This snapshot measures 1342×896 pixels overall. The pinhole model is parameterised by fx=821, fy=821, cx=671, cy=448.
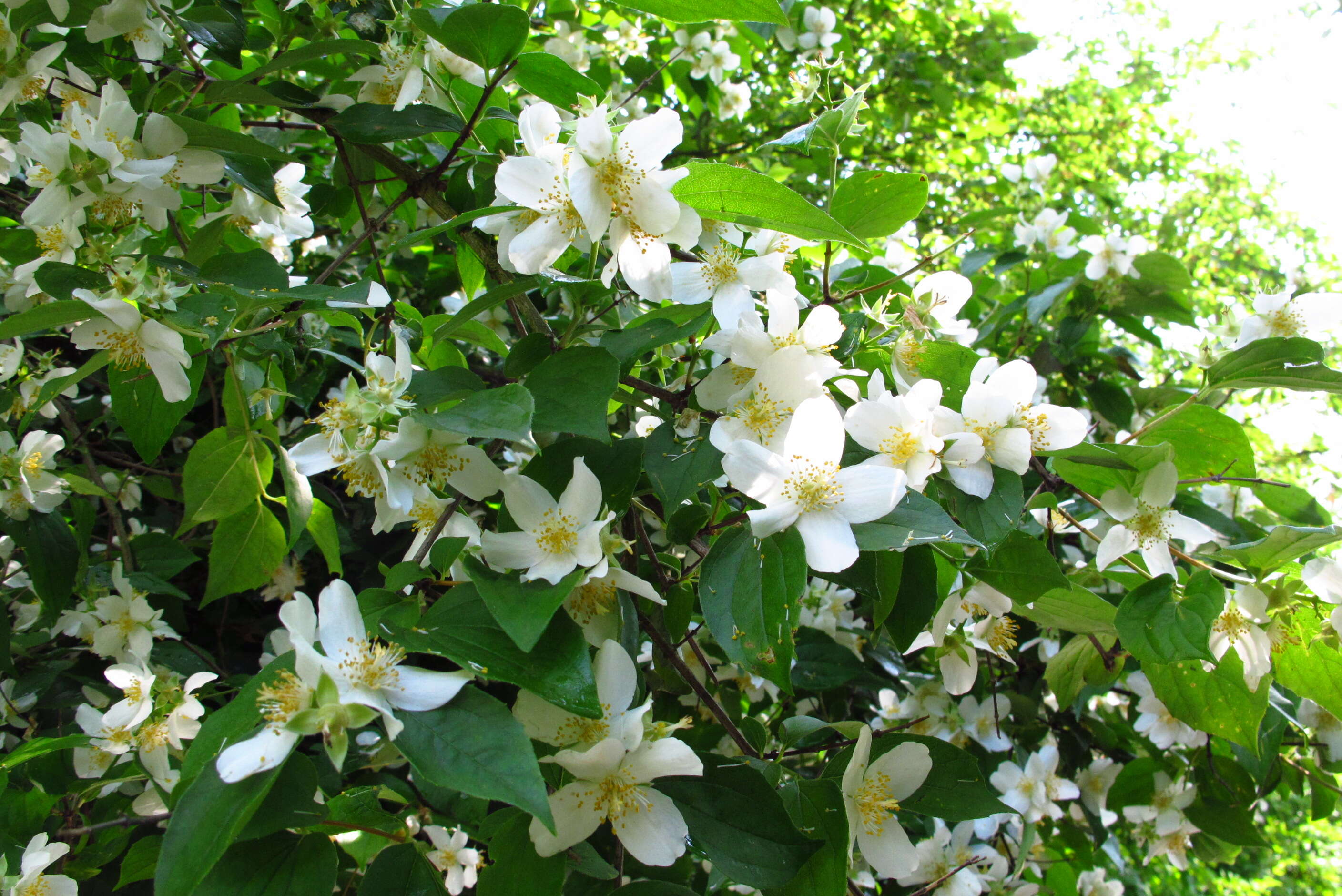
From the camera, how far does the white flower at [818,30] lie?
298cm

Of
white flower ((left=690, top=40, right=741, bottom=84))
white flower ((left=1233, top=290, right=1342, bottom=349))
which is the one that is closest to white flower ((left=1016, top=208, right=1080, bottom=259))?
white flower ((left=1233, top=290, right=1342, bottom=349))

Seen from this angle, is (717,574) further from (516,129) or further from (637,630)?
(516,129)

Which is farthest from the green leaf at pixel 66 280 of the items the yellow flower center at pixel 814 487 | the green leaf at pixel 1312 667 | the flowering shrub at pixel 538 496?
the green leaf at pixel 1312 667

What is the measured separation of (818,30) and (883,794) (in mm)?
2800

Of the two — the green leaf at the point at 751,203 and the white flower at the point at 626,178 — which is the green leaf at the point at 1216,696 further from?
the white flower at the point at 626,178

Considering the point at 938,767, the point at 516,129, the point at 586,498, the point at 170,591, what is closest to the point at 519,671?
the point at 586,498

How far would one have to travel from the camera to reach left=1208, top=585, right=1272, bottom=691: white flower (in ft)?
3.45

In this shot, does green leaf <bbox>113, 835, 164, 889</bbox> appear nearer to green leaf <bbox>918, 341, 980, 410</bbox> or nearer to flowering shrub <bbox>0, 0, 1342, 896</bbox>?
flowering shrub <bbox>0, 0, 1342, 896</bbox>

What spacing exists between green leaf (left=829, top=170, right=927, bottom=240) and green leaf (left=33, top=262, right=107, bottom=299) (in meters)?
0.96

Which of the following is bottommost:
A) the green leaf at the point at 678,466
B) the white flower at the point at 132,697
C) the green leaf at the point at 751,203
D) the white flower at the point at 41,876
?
the white flower at the point at 41,876

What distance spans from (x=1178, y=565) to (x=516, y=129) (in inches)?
47.2

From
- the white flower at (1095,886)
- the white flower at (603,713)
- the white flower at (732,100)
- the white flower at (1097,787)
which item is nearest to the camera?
the white flower at (603,713)

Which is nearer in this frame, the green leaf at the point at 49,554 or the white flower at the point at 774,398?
the white flower at the point at 774,398

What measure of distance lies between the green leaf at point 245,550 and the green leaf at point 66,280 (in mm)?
336
